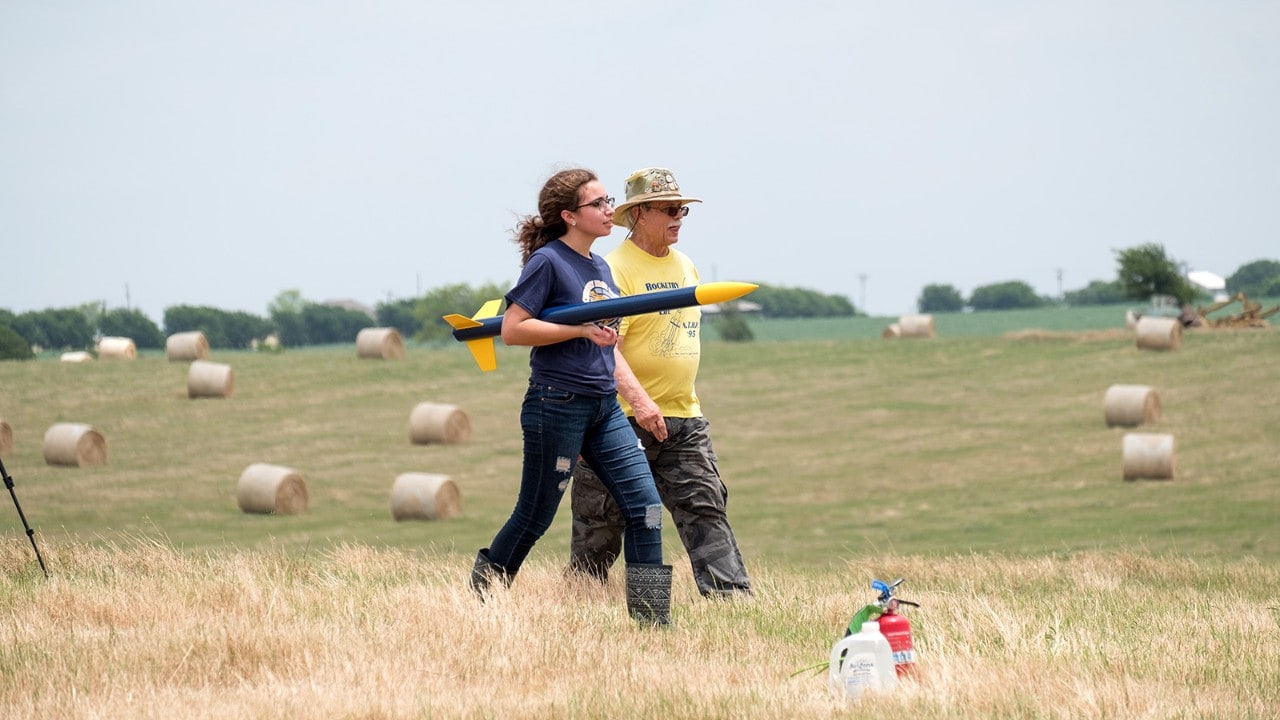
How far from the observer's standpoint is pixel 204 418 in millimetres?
32250

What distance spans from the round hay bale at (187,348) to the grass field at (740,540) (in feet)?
4.26

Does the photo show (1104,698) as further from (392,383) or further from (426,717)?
(392,383)

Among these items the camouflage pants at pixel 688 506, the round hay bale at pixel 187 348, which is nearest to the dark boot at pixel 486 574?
the camouflage pants at pixel 688 506

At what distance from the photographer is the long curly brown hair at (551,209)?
6848 mm

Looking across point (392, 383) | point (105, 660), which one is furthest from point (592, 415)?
point (392, 383)

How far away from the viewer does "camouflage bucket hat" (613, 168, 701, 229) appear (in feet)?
25.1

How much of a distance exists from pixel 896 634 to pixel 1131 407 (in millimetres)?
24710

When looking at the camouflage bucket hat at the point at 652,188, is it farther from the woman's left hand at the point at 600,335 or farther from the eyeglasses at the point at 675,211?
the woman's left hand at the point at 600,335

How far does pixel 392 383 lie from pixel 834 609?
31946mm

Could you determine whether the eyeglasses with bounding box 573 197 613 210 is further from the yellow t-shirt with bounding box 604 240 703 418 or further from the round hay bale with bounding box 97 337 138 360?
the round hay bale with bounding box 97 337 138 360

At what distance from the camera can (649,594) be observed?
6.73 meters

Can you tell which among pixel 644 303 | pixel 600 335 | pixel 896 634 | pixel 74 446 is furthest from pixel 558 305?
pixel 74 446

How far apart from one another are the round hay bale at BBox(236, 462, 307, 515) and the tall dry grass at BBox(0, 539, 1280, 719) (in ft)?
45.8

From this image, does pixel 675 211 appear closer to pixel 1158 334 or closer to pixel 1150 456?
pixel 1150 456
